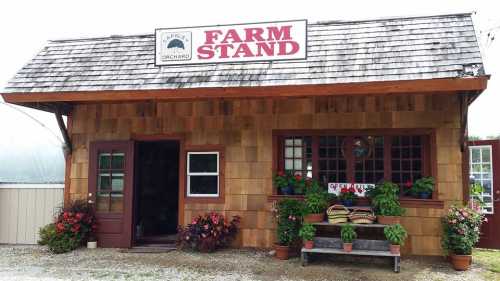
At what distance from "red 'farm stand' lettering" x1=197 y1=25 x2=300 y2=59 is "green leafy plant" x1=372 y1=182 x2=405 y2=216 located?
281 cm

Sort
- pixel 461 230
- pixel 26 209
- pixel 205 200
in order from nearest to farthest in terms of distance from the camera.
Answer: pixel 461 230 < pixel 205 200 < pixel 26 209

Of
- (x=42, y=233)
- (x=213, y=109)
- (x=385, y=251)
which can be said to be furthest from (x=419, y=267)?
(x=42, y=233)

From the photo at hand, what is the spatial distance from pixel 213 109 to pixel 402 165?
380 centimetres

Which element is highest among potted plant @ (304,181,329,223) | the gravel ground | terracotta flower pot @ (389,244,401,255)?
potted plant @ (304,181,329,223)

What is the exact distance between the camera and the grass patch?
7.54m

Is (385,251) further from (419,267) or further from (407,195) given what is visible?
(407,195)

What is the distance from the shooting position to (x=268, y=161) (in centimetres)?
894

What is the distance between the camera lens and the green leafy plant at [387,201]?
24.8 feet

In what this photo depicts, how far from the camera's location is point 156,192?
448 inches

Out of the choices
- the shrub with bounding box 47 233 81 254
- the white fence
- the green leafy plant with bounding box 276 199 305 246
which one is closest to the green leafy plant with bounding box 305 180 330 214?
the green leafy plant with bounding box 276 199 305 246

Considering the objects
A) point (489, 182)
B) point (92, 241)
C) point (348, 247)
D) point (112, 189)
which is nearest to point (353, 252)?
point (348, 247)

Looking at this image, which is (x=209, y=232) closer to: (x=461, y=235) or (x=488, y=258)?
(x=461, y=235)

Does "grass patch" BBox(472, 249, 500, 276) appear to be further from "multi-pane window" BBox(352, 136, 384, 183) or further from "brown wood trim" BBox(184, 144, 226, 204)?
"brown wood trim" BBox(184, 144, 226, 204)

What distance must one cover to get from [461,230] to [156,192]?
22.9 ft
